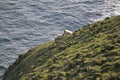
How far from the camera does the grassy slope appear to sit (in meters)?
20.4

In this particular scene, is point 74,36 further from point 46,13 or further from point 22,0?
point 22,0

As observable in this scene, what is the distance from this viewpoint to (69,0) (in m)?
75.6

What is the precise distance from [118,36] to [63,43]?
8837mm

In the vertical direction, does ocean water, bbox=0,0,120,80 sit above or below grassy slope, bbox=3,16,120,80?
below

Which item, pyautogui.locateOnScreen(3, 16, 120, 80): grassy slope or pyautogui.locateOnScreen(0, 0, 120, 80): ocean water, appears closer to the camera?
pyautogui.locateOnScreen(3, 16, 120, 80): grassy slope

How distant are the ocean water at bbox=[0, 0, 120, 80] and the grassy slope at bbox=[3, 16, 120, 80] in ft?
63.0

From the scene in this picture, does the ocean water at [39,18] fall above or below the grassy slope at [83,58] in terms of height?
below

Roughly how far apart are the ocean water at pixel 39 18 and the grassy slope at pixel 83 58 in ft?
63.0

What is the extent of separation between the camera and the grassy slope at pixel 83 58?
67.0ft

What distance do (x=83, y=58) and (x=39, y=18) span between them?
42.0 meters

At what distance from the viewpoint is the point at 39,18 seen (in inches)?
2552

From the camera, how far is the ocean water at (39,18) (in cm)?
5502

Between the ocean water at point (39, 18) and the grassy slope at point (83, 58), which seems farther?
the ocean water at point (39, 18)

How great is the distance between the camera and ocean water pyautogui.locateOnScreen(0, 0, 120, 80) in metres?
55.0
